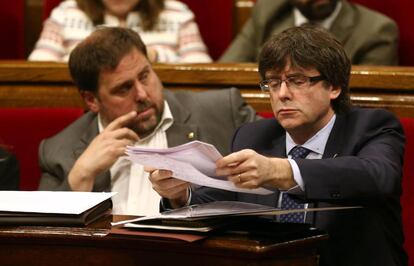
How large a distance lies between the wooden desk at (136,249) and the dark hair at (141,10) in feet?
2.97

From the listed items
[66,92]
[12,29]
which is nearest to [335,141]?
[66,92]

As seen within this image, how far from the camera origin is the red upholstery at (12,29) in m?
1.96

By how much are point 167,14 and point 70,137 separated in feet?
1.56

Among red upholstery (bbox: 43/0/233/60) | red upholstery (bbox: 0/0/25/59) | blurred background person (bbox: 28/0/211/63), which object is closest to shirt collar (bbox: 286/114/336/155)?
blurred background person (bbox: 28/0/211/63)

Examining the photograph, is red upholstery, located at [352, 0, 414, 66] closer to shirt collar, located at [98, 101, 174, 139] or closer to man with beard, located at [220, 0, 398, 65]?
man with beard, located at [220, 0, 398, 65]

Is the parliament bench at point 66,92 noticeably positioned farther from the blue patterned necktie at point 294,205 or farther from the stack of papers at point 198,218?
the stack of papers at point 198,218

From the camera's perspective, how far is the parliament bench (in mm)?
1419

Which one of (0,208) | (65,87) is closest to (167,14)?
(65,87)

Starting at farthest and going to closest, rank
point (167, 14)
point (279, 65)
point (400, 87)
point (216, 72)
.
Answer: point (167, 14), point (216, 72), point (400, 87), point (279, 65)

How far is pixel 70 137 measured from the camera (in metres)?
1.45

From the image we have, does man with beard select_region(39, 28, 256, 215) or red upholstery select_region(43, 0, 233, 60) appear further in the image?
red upholstery select_region(43, 0, 233, 60)

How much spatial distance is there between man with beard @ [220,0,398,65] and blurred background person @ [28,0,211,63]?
0.09m

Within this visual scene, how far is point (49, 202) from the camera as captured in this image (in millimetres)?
985

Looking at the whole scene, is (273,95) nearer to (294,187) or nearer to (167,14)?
(294,187)
